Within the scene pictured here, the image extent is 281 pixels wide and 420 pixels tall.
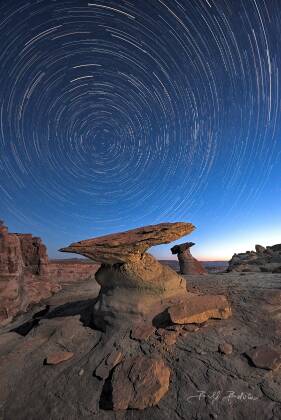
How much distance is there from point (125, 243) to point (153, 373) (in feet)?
12.5

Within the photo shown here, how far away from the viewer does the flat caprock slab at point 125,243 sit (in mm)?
8594

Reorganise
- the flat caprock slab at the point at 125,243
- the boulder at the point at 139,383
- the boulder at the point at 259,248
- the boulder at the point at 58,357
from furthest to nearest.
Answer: the boulder at the point at 259,248, the flat caprock slab at the point at 125,243, the boulder at the point at 58,357, the boulder at the point at 139,383

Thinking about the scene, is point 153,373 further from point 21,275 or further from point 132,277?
point 21,275

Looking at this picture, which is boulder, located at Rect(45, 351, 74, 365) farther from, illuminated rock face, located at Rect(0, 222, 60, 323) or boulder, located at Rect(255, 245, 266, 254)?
boulder, located at Rect(255, 245, 266, 254)

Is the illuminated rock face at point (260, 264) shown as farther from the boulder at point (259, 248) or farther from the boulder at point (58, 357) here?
the boulder at point (58, 357)

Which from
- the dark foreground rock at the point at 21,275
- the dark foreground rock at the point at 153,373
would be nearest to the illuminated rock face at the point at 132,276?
the dark foreground rock at the point at 153,373

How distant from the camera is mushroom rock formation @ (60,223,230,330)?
8.26m

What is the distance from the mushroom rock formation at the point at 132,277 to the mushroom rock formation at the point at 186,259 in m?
15.6

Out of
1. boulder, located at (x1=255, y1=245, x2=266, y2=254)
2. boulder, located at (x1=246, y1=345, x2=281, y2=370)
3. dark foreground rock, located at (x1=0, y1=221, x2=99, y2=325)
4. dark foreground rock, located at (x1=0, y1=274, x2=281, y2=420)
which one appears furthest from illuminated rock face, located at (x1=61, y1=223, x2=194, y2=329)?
boulder, located at (x1=255, y1=245, x2=266, y2=254)

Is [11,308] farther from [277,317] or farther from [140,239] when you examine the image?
[277,317]

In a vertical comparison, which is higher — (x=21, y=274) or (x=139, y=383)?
(x=21, y=274)

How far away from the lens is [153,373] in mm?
5875

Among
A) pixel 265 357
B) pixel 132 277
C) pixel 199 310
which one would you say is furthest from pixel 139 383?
pixel 132 277

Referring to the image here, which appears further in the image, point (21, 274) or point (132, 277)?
point (21, 274)
